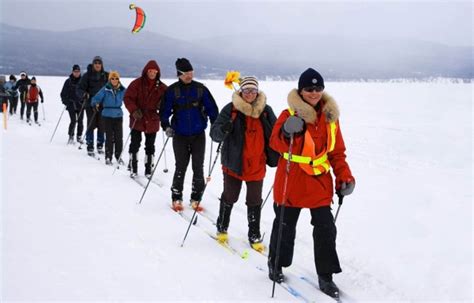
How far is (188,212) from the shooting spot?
6.12 meters

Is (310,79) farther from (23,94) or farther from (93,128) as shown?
(23,94)

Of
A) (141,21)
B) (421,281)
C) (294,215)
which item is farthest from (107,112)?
Result: (421,281)

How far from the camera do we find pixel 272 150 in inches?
192

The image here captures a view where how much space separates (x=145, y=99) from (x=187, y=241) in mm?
3549

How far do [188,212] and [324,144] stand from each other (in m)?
2.85

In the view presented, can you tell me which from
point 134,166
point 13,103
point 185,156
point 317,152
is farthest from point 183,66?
point 13,103

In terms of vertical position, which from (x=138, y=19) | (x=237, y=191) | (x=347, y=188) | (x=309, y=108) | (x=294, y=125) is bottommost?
(x=237, y=191)

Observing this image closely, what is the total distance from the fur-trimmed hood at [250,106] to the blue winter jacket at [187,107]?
138 cm

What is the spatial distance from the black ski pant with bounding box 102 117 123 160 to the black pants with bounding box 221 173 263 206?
489 centimetres

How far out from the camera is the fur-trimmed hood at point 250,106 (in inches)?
184

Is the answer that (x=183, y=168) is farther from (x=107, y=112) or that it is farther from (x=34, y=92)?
(x=34, y=92)

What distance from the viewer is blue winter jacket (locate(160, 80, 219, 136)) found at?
19.7 ft

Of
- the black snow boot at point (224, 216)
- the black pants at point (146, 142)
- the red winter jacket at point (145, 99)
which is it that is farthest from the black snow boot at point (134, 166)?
the black snow boot at point (224, 216)

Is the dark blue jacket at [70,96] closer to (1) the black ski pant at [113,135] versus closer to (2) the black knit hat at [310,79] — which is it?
(1) the black ski pant at [113,135]
